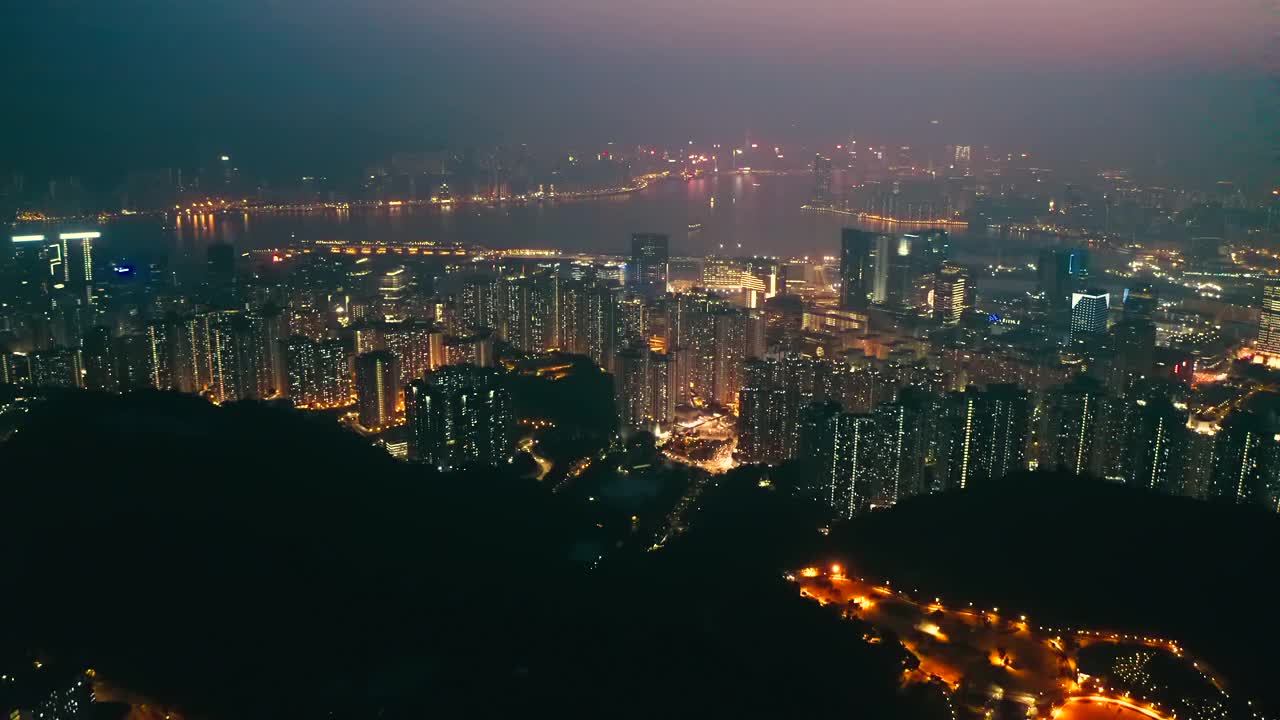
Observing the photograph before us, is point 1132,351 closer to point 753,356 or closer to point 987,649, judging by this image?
point 753,356

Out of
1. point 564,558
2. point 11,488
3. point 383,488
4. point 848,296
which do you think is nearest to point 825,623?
point 564,558

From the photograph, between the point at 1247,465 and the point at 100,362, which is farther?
the point at 100,362

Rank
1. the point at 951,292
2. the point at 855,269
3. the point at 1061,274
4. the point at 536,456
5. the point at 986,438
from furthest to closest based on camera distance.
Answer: the point at 855,269 < the point at 951,292 < the point at 1061,274 < the point at 536,456 < the point at 986,438

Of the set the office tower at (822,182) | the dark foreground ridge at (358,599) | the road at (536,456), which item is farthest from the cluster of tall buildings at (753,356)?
the office tower at (822,182)

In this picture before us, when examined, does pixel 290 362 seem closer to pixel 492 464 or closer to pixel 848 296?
pixel 492 464

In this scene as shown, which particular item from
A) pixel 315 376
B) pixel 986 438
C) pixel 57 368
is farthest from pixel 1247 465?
pixel 57 368

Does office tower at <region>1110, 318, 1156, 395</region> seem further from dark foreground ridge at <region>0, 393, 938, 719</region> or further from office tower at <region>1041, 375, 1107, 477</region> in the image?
dark foreground ridge at <region>0, 393, 938, 719</region>
